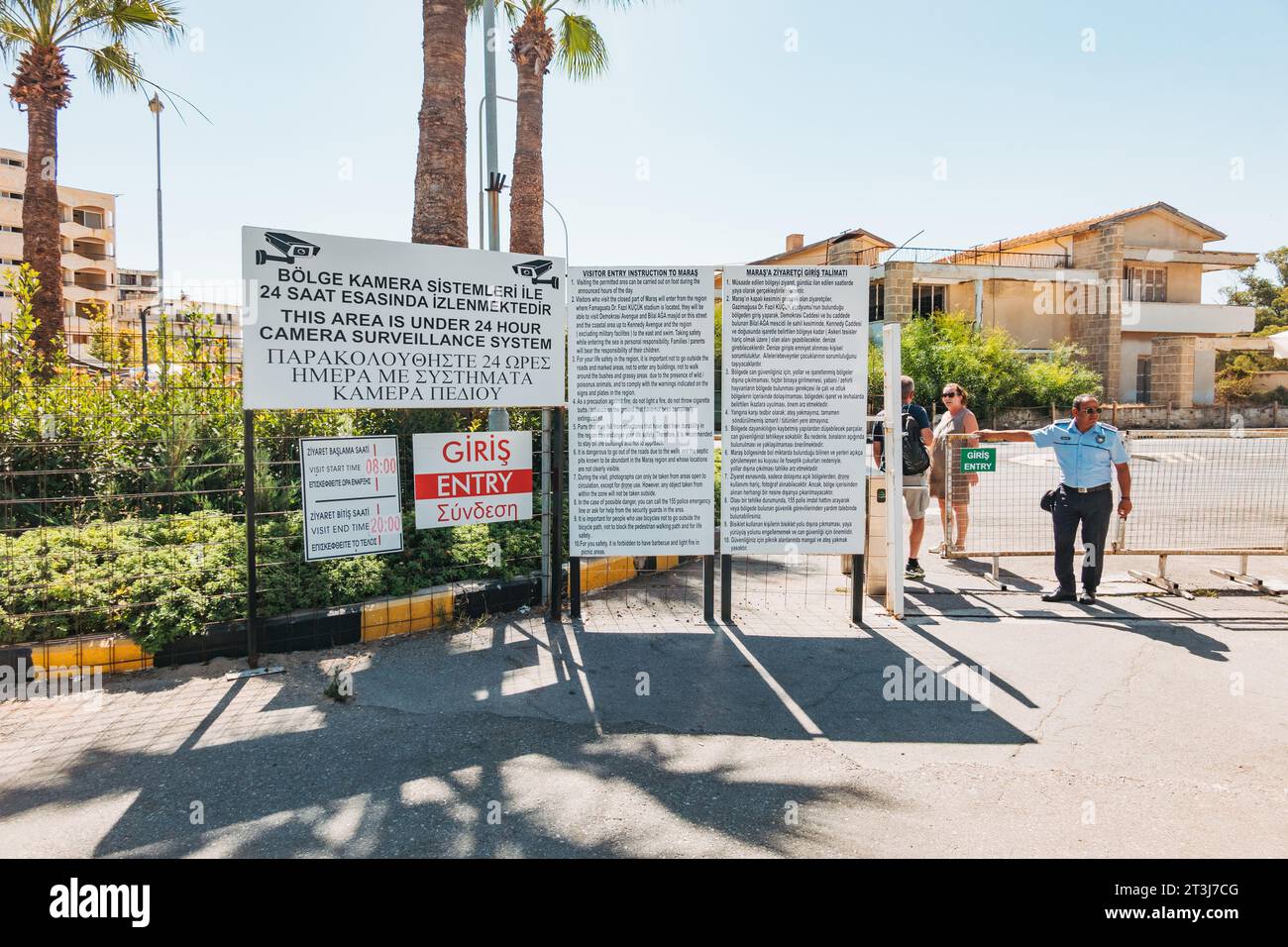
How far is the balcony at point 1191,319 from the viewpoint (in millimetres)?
37250

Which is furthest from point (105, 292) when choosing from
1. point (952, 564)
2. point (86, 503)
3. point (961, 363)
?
point (952, 564)

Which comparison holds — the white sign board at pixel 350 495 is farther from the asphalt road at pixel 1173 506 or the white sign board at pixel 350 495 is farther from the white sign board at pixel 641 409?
the asphalt road at pixel 1173 506

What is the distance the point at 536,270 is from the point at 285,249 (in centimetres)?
189

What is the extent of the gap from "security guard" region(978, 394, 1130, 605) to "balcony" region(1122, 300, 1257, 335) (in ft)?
115

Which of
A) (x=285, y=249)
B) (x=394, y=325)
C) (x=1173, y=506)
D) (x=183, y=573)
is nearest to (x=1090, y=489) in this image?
(x=394, y=325)

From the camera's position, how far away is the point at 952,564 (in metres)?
8.84

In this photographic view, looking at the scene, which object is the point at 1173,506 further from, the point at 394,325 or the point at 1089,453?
the point at 394,325

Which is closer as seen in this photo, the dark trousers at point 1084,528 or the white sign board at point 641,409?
the white sign board at point 641,409

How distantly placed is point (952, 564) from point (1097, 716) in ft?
13.1

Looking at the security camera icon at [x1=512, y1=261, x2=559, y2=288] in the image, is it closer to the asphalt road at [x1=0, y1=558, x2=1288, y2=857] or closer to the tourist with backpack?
the asphalt road at [x1=0, y1=558, x2=1288, y2=857]

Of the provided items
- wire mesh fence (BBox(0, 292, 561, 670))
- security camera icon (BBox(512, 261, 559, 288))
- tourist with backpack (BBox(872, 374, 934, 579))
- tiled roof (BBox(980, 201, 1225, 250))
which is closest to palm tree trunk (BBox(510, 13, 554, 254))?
wire mesh fence (BBox(0, 292, 561, 670))

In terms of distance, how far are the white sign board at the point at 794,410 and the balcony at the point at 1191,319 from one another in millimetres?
36622

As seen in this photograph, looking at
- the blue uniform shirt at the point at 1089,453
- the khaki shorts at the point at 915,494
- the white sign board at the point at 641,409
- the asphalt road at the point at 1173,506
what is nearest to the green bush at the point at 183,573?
the white sign board at the point at 641,409
